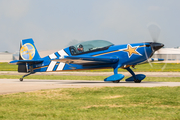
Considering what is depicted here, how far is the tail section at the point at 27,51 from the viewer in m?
21.1

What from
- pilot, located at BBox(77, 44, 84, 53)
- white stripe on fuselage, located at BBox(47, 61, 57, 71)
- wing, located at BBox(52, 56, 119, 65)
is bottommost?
white stripe on fuselage, located at BBox(47, 61, 57, 71)

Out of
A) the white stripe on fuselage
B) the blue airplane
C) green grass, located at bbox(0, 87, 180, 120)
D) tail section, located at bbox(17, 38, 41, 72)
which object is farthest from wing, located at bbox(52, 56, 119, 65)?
green grass, located at bbox(0, 87, 180, 120)

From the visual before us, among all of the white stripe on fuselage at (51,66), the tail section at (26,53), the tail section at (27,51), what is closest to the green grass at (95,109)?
the white stripe on fuselage at (51,66)

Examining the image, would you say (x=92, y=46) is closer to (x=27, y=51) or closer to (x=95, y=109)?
(x=27, y=51)

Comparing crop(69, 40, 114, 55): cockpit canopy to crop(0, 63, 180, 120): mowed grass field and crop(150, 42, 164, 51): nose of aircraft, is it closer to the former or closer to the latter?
crop(150, 42, 164, 51): nose of aircraft

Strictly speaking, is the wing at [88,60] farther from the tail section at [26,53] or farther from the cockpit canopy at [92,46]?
the tail section at [26,53]

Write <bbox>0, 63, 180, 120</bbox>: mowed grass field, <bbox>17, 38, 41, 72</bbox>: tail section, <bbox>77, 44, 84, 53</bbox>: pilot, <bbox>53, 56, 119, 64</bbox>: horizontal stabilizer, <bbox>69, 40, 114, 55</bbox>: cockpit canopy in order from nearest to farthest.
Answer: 1. <bbox>0, 63, 180, 120</bbox>: mowed grass field
2. <bbox>53, 56, 119, 64</bbox>: horizontal stabilizer
3. <bbox>69, 40, 114, 55</bbox>: cockpit canopy
4. <bbox>77, 44, 84, 53</bbox>: pilot
5. <bbox>17, 38, 41, 72</bbox>: tail section

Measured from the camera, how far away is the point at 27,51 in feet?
69.3

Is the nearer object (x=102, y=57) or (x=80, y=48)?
(x=102, y=57)

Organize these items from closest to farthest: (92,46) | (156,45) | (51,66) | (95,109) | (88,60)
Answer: (95,109), (156,45), (88,60), (92,46), (51,66)

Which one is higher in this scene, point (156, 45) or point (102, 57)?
point (156, 45)

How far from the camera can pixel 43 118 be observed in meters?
6.52

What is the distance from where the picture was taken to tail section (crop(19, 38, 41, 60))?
21141 mm

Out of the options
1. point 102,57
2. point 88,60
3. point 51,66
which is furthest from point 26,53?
point 102,57
